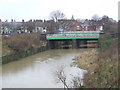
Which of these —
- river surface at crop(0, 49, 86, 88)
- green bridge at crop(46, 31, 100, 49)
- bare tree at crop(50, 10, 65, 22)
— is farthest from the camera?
bare tree at crop(50, 10, 65, 22)

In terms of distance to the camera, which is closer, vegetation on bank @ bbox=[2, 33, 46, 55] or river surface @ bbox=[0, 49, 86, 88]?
river surface @ bbox=[0, 49, 86, 88]

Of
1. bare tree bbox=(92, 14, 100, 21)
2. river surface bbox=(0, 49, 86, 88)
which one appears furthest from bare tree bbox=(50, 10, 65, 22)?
river surface bbox=(0, 49, 86, 88)

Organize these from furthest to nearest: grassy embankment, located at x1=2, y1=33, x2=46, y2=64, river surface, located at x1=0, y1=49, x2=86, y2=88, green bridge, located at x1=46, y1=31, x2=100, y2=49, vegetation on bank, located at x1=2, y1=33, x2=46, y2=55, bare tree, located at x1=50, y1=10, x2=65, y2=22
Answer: bare tree, located at x1=50, y1=10, x2=65, y2=22 < green bridge, located at x1=46, y1=31, x2=100, y2=49 < vegetation on bank, located at x1=2, y1=33, x2=46, y2=55 < grassy embankment, located at x1=2, y1=33, x2=46, y2=64 < river surface, located at x1=0, y1=49, x2=86, y2=88

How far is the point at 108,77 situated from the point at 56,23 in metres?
27.4

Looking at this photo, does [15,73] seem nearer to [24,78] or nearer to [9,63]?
[24,78]

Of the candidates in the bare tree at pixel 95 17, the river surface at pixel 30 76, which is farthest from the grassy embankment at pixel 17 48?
the bare tree at pixel 95 17

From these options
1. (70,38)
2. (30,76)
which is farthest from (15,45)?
(70,38)

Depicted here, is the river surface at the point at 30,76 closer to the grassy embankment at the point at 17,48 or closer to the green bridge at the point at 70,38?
the grassy embankment at the point at 17,48

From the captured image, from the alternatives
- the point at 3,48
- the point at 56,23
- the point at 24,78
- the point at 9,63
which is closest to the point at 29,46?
the point at 3,48

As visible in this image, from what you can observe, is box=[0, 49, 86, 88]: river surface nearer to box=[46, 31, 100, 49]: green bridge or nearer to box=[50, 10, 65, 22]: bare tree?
box=[46, 31, 100, 49]: green bridge

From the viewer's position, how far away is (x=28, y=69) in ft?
41.2

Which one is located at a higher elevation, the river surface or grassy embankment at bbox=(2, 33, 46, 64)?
grassy embankment at bbox=(2, 33, 46, 64)

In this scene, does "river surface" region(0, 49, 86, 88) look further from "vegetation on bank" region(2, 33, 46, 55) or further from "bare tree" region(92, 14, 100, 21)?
"bare tree" region(92, 14, 100, 21)

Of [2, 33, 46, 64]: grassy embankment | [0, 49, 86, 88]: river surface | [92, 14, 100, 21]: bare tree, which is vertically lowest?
[0, 49, 86, 88]: river surface
